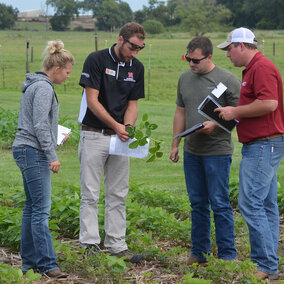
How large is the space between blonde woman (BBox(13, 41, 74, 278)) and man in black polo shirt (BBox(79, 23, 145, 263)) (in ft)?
1.76

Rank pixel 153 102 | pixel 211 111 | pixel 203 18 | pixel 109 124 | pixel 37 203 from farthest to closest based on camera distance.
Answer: pixel 203 18
pixel 153 102
pixel 109 124
pixel 211 111
pixel 37 203

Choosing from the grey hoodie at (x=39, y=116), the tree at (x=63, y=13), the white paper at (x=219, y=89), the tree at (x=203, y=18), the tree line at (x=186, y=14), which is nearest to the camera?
the grey hoodie at (x=39, y=116)

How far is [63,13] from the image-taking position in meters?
119

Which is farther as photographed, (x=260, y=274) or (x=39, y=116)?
(x=260, y=274)

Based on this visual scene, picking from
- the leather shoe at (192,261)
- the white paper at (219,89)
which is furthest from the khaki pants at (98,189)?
the white paper at (219,89)

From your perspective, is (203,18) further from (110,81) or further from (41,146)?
(41,146)

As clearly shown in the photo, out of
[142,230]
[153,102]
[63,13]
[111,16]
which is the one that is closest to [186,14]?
[111,16]

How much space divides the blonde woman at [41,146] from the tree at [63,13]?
10822 cm

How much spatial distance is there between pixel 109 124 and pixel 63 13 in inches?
4626

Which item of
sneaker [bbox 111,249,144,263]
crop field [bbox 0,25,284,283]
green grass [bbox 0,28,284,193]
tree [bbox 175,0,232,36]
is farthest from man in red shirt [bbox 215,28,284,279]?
tree [bbox 175,0,232,36]

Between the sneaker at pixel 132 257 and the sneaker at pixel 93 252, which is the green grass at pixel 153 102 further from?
the sneaker at pixel 93 252

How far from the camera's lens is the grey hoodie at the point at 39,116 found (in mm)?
4555

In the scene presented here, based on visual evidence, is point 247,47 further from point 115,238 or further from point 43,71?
point 115,238

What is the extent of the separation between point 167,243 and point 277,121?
1.86m
